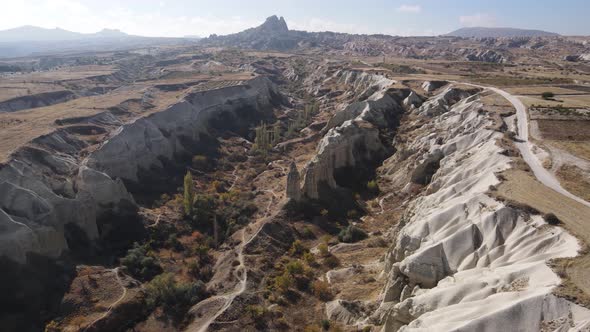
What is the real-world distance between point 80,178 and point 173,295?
855 inches

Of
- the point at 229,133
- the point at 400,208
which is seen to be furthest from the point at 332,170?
the point at 229,133

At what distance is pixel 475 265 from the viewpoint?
24.3 m

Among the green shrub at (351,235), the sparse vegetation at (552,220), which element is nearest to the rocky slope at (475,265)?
the sparse vegetation at (552,220)

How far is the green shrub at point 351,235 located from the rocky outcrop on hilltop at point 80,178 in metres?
24.0

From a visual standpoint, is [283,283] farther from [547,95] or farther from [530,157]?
[547,95]

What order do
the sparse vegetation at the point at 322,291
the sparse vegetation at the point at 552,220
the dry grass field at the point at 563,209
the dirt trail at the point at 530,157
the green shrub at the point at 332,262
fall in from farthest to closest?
the green shrub at the point at 332,262, the sparse vegetation at the point at 322,291, the dirt trail at the point at 530,157, the sparse vegetation at the point at 552,220, the dry grass field at the point at 563,209

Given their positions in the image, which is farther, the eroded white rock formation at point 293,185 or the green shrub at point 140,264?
the eroded white rock formation at point 293,185

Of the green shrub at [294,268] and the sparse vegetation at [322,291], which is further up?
the green shrub at [294,268]

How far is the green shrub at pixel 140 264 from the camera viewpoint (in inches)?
1550

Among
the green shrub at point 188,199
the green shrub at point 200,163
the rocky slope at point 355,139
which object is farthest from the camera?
the green shrub at point 200,163

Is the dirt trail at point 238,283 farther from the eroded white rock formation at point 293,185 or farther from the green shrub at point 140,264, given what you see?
the green shrub at point 140,264

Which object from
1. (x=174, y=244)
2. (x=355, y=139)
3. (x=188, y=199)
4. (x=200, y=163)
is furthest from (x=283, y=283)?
(x=200, y=163)

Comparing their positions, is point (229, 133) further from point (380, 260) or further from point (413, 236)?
point (413, 236)

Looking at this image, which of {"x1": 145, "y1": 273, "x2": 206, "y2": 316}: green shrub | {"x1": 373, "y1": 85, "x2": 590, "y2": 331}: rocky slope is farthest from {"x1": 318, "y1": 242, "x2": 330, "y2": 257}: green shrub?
{"x1": 145, "y1": 273, "x2": 206, "y2": 316}: green shrub
